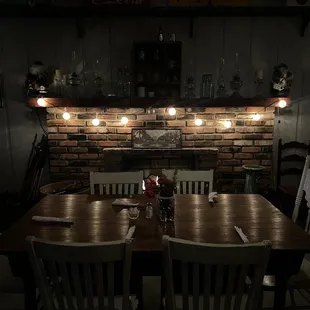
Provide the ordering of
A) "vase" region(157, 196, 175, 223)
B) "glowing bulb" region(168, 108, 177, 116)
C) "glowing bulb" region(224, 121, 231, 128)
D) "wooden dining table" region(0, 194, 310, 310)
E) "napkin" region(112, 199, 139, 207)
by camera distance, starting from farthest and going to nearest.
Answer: "glowing bulb" region(224, 121, 231, 128), "glowing bulb" region(168, 108, 177, 116), "napkin" region(112, 199, 139, 207), "vase" region(157, 196, 175, 223), "wooden dining table" region(0, 194, 310, 310)

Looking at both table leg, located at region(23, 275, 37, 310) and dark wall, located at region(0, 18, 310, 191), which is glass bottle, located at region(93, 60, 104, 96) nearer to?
dark wall, located at region(0, 18, 310, 191)

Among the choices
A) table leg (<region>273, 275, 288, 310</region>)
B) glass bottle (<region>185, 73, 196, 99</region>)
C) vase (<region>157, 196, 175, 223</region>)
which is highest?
glass bottle (<region>185, 73, 196, 99</region>)

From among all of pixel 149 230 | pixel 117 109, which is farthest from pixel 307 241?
pixel 117 109

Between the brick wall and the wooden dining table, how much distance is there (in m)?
1.74

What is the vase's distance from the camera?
5.51 feet

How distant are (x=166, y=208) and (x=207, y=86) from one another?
228 cm

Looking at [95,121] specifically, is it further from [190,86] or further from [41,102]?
[190,86]

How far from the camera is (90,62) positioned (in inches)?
147

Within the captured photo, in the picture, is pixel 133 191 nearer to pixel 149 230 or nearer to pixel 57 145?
pixel 149 230

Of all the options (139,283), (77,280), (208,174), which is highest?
(208,174)

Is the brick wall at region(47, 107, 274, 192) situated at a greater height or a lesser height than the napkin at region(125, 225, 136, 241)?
greater

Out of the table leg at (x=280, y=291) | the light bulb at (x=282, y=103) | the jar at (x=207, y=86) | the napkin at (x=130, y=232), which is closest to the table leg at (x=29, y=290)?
the napkin at (x=130, y=232)

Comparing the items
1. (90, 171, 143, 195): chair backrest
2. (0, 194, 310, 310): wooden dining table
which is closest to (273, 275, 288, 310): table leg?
(0, 194, 310, 310): wooden dining table

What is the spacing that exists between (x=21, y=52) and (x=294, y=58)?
10.4ft
